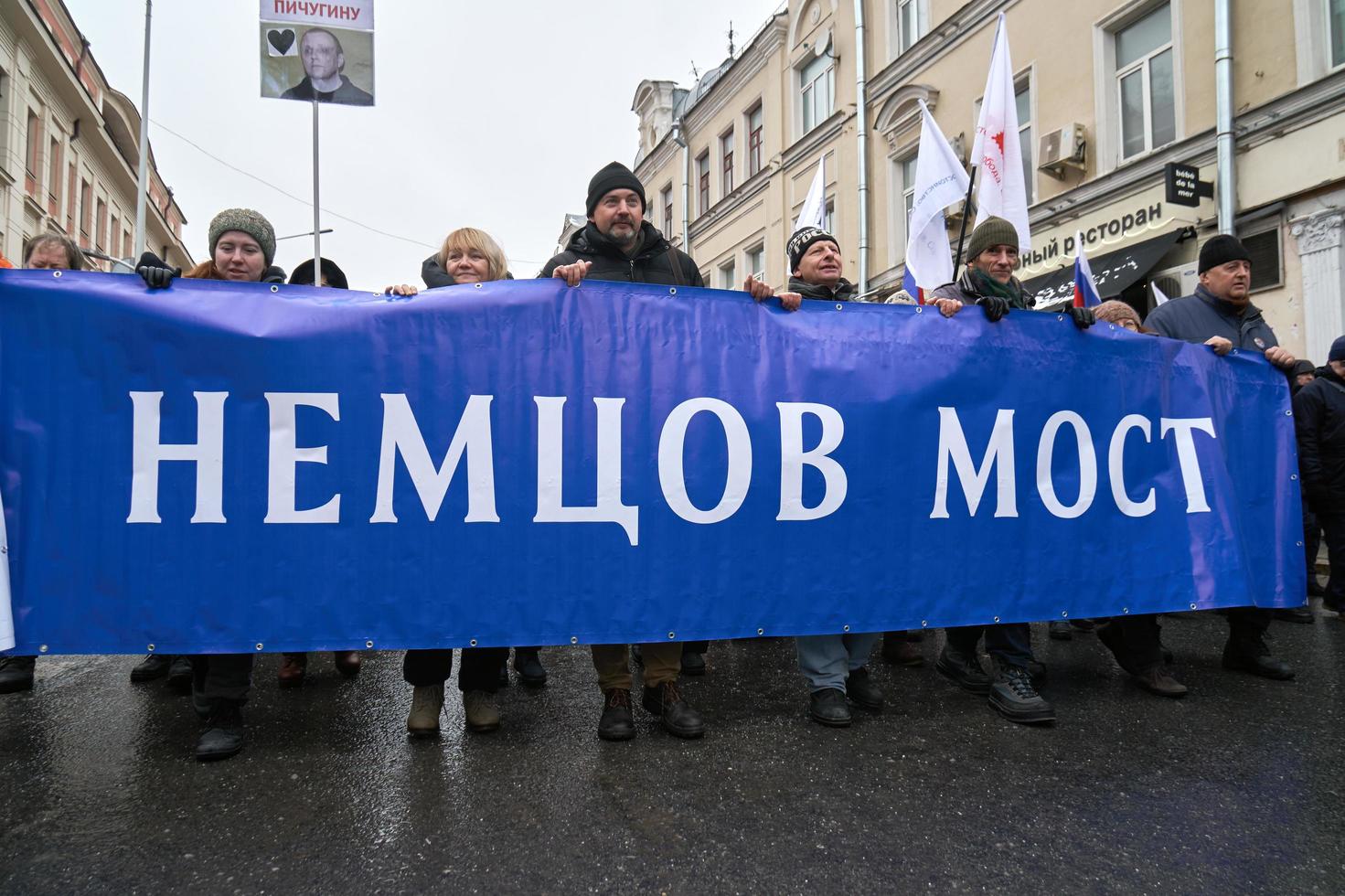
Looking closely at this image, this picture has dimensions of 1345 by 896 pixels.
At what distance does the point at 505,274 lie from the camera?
3543mm

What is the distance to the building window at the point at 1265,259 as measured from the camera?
9539mm

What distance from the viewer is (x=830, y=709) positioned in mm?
3199

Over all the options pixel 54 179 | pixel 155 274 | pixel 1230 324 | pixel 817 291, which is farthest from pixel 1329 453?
pixel 54 179

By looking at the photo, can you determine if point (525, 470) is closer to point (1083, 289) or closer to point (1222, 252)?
point (1222, 252)

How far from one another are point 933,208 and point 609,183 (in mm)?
4020

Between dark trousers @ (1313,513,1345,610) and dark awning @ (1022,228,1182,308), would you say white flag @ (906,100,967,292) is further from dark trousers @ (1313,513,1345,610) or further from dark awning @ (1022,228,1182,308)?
dark awning @ (1022,228,1182,308)

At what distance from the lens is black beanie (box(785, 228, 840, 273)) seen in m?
3.79

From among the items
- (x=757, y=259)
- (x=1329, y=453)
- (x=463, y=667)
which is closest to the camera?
(x=463, y=667)

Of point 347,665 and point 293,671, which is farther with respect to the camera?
point 347,665

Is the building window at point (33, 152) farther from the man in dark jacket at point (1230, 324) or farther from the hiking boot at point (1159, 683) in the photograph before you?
the hiking boot at point (1159, 683)

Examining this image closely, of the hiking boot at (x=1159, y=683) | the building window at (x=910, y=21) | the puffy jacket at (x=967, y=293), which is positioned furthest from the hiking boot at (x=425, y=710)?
the building window at (x=910, y=21)

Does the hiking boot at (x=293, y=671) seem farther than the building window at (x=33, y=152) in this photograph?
No

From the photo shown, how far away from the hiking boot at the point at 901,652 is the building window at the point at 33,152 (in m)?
26.6

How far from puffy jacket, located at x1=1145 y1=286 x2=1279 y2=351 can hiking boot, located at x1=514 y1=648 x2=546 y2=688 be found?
3371mm
